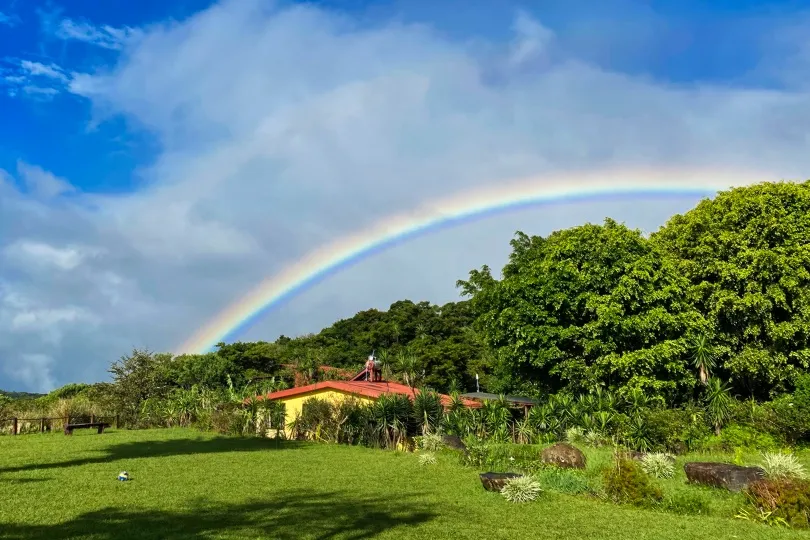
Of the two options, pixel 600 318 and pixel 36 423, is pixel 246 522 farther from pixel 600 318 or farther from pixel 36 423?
pixel 36 423

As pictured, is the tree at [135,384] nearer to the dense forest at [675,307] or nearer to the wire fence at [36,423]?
the wire fence at [36,423]

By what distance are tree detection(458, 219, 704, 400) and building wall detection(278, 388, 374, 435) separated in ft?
27.3

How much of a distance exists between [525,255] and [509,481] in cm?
2742

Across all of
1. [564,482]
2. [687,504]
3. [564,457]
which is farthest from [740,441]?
[687,504]

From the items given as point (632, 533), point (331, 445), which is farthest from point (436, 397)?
point (632, 533)

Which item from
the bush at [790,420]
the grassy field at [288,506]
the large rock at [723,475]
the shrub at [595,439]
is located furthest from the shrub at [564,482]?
the bush at [790,420]

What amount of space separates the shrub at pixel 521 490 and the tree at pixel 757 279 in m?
18.8

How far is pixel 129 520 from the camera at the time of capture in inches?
395

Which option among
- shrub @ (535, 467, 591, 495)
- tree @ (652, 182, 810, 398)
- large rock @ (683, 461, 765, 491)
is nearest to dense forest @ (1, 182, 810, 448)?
tree @ (652, 182, 810, 398)

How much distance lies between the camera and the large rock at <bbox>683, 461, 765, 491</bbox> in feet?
40.6

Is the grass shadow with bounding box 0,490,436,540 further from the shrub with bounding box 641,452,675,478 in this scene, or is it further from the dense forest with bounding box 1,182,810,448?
the dense forest with bounding box 1,182,810,448

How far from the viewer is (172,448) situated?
2378cm

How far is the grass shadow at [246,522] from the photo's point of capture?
9078 mm

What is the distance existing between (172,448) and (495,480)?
15.4 meters
